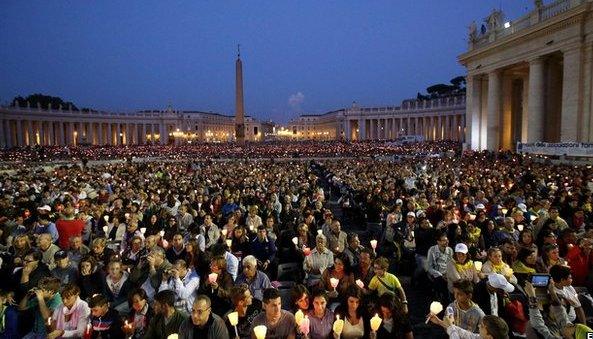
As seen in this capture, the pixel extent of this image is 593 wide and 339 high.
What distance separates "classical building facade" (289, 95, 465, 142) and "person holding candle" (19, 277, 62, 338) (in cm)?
8031

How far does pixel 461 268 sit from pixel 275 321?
3.31 m

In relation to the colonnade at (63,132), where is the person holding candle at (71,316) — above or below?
below

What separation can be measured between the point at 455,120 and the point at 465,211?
8821 centimetres

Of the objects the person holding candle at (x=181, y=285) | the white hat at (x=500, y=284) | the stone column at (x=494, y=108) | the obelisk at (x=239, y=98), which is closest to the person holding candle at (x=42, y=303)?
the person holding candle at (x=181, y=285)

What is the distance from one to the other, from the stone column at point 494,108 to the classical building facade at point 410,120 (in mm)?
42730

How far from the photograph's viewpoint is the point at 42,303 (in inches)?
206

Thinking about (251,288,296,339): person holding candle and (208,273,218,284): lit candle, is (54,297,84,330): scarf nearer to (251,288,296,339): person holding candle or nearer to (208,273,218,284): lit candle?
(208,273,218,284): lit candle

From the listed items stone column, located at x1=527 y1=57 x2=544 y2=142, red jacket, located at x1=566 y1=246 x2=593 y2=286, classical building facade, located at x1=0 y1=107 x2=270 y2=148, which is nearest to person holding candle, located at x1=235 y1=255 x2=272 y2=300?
red jacket, located at x1=566 y1=246 x2=593 y2=286

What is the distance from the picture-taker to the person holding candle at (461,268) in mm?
6430

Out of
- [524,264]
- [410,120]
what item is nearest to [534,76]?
[524,264]

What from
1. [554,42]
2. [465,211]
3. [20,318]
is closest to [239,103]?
[554,42]

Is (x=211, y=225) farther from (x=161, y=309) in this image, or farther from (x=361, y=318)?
(x=361, y=318)

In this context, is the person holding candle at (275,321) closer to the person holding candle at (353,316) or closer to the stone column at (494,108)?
the person holding candle at (353,316)

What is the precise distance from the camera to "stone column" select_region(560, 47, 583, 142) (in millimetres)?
26062
